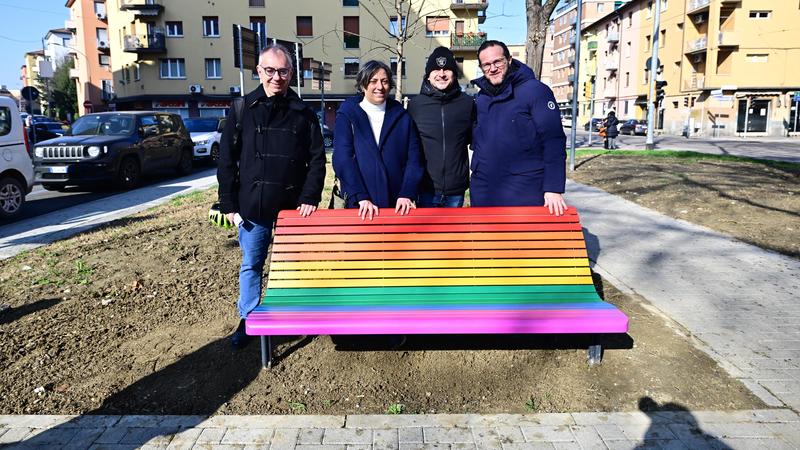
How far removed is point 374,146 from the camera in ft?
13.3

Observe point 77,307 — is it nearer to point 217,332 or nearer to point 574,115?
point 217,332

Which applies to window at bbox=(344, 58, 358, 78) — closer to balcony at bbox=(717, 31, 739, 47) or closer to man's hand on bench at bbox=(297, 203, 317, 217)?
balcony at bbox=(717, 31, 739, 47)

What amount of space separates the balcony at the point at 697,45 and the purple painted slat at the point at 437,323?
5046 cm

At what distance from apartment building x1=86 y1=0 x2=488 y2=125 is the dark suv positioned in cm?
3228

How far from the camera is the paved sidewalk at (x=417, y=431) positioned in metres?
2.93

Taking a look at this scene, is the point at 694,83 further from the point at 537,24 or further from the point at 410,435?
the point at 410,435

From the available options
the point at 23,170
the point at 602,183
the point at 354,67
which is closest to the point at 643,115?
the point at 354,67

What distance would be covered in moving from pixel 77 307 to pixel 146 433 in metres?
2.42

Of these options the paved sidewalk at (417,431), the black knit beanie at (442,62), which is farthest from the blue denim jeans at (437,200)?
the paved sidewalk at (417,431)

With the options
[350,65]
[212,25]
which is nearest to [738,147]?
[350,65]

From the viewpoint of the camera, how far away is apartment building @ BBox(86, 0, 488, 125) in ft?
158

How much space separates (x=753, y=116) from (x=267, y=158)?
165 ft

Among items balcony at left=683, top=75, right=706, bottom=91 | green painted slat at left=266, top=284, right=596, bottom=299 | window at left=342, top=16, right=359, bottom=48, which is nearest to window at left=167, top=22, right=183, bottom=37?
window at left=342, top=16, right=359, bottom=48

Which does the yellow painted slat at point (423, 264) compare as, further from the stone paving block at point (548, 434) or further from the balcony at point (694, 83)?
the balcony at point (694, 83)
